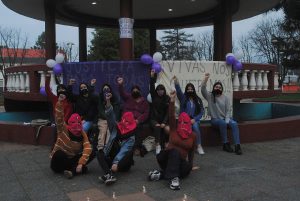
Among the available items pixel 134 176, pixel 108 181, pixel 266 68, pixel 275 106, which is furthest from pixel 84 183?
pixel 275 106

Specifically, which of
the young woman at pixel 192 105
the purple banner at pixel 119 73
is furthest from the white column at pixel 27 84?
the young woman at pixel 192 105

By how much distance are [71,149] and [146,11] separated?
438 inches

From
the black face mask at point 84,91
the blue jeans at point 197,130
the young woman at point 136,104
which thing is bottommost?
the blue jeans at point 197,130

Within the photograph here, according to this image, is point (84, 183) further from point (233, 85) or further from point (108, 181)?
point (233, 85)

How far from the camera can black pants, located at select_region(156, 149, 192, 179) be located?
5855 millimetres

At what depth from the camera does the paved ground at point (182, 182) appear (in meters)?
5.41

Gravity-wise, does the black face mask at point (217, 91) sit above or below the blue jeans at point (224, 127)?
above

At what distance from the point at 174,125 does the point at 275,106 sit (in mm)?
9692

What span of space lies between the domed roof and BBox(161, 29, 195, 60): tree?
51508 mm

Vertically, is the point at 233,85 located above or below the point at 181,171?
above

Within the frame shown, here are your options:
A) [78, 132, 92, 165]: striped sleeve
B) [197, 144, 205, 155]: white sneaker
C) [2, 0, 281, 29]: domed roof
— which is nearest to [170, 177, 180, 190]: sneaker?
[78, 132, 92, 165]: striped sleeve

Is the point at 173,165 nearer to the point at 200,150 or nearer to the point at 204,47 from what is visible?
the point at 200,150

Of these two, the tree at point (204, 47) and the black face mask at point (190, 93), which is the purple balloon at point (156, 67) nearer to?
the black face mask at point (190, 93)

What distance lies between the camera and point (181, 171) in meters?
6.08
